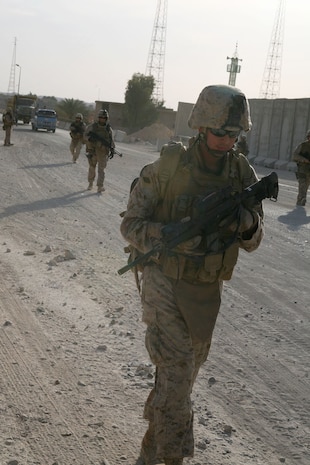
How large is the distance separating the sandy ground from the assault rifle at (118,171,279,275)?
3.90 ft

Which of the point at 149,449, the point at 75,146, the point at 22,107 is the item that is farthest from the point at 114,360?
the point at 22,107

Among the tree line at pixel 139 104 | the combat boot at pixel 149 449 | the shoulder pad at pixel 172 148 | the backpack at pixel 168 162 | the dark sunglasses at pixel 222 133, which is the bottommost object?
the combat boot at pixel 149 449

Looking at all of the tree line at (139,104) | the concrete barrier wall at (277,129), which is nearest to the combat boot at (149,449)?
the concrete barrier wall at (277,129)

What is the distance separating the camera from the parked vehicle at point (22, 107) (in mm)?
55906

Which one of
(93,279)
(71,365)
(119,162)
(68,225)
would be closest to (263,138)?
(119,162)

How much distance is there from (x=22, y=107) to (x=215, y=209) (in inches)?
2130

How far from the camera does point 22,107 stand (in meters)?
55.9

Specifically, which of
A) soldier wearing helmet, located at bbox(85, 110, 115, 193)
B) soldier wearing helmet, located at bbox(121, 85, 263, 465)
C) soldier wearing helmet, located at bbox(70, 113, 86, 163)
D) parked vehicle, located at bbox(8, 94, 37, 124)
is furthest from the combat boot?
parked vehicle, located at bbox(8, 94, 37, 124)

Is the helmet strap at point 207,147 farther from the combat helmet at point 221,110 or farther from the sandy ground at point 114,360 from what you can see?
the sandy ground at point 114,360

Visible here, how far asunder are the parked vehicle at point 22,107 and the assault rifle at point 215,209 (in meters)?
53.8

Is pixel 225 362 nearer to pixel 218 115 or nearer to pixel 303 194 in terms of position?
pixel 218 115

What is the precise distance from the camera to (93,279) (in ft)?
26.6

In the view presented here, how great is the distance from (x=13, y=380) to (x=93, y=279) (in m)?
3.24

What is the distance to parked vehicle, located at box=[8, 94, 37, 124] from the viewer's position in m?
55.9
